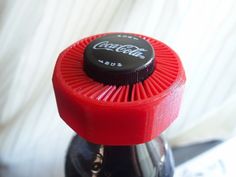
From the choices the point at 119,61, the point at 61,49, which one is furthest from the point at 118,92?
the point at 61,49

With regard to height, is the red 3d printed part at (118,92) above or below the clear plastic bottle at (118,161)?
above

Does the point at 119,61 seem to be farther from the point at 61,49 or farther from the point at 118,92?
the point at 61,49

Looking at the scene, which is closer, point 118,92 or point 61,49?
point 118,92

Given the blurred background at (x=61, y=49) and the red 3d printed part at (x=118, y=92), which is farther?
the blurred background at (x=61, y=49)

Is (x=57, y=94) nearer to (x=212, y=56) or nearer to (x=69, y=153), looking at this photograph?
(x=69, y=153)
